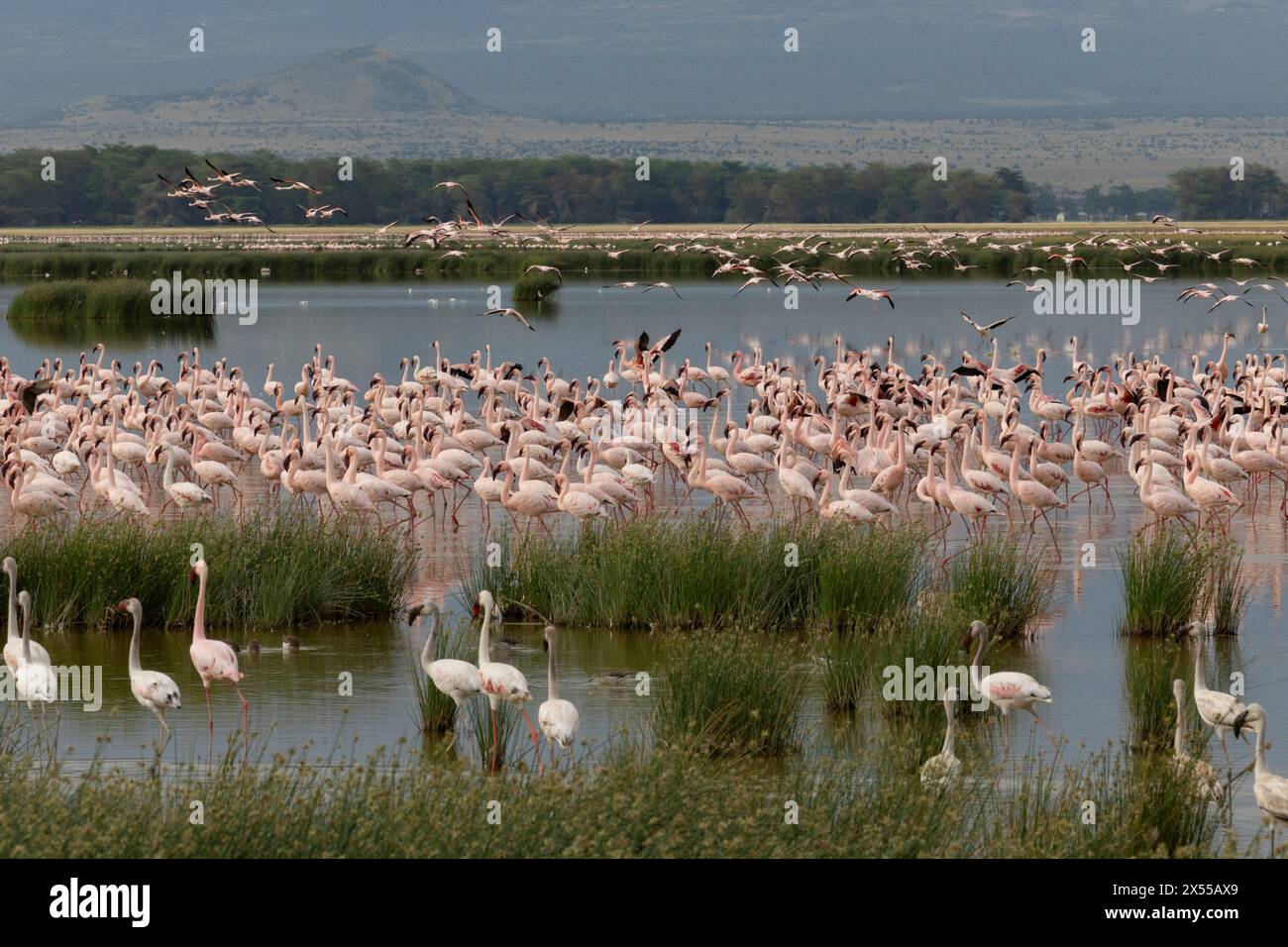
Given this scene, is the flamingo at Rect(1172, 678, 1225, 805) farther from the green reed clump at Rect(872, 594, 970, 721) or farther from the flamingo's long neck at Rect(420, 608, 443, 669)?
the flamingo's long neck at Rect(420, 608, 443, 669)

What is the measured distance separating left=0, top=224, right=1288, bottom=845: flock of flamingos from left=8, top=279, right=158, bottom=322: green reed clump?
807 inches

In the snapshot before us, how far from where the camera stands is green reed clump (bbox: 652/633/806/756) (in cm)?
1052

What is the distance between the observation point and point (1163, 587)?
546 inches

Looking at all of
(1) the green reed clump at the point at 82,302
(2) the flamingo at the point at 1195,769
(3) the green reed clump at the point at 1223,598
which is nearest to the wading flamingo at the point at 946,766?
(2) the flamingo at the point at 1195,769

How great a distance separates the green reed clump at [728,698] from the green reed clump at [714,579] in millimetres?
2595

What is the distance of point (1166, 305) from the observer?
61.0m

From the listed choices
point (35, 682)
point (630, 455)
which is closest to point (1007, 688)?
point (35, 682)

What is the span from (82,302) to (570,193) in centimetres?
9724

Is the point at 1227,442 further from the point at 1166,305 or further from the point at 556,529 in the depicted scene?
the point at 1166,305

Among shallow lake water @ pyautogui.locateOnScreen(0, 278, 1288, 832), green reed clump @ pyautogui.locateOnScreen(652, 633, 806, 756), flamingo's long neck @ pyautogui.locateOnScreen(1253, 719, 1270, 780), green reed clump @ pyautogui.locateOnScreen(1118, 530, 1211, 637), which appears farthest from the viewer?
green reed clump @ pyautogui.locateOnScreen(1118, 530, 1211, 637)

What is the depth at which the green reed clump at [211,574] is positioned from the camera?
14273 mm

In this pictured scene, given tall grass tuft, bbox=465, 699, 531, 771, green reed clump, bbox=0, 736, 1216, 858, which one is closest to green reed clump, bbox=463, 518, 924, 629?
tall grass tuft, bbox=465, 699, 531, 771

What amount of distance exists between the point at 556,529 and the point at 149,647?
19.5 ft

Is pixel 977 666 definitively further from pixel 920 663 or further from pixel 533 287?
pixel 533 287
